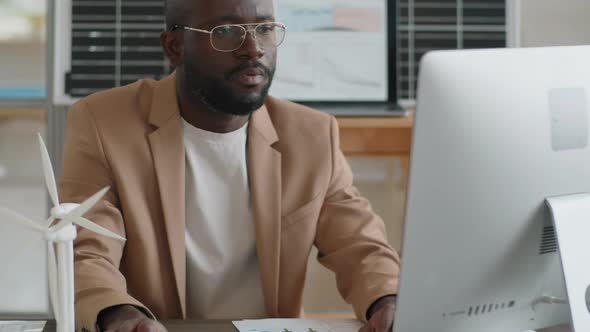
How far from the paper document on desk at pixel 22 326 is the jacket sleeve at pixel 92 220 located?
67 millimetres

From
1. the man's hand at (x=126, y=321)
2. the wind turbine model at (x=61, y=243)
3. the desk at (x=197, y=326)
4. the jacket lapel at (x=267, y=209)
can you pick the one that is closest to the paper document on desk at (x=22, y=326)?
the desk at (x=197, y=326)

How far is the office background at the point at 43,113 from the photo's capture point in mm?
3150

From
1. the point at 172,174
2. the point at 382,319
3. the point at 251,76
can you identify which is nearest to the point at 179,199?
the point at 172,174

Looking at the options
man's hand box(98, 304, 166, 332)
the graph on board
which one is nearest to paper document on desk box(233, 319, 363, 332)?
man's hand box(98, 304, 166, 332)

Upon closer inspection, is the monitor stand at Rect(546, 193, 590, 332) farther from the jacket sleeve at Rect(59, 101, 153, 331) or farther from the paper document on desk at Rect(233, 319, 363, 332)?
the jacket sleeve at Rect(59, 101, 153, 331)

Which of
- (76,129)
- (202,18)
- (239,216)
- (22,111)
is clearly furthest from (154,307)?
(22,111)

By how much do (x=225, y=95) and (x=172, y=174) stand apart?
192 mm

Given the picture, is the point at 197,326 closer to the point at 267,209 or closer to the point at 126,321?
the point at 126,321

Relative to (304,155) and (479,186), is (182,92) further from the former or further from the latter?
(479,186)

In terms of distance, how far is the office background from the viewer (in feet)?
10.3

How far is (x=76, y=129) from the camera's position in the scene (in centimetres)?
158

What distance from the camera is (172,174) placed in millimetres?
1548

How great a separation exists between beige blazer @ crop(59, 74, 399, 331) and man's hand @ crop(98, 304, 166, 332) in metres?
0.15

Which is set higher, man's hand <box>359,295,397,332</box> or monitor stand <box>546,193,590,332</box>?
monitor stand <box>546,193,590,332</box>
